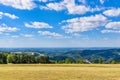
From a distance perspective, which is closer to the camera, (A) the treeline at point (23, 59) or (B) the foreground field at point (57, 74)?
(B) the foreground field at point (57, 74)

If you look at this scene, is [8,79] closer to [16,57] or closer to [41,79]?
[41,79]

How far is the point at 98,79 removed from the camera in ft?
119

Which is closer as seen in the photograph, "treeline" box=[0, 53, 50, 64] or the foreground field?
the foreground field

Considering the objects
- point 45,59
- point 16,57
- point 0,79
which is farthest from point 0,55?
point 0,79

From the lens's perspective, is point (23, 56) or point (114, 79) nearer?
point (114, 79)

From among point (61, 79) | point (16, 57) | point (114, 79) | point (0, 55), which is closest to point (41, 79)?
point (61, 79)

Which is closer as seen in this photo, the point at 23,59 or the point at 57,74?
the point at 57,74

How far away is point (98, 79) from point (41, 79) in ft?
27.7

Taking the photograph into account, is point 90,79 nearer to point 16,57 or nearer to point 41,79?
point 41,79

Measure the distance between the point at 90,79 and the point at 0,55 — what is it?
104 m

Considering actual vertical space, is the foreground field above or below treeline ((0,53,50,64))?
below

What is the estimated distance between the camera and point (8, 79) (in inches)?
1390

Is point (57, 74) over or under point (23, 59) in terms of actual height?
under

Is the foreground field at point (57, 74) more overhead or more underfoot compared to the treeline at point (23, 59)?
more underfoot
